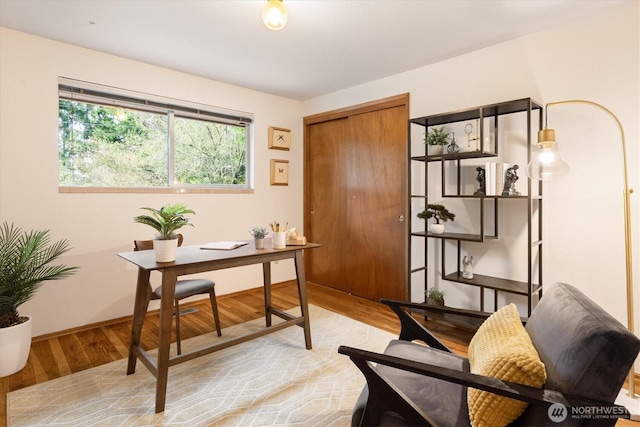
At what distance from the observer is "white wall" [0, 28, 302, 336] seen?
8.46 feet

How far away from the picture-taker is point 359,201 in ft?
13.0

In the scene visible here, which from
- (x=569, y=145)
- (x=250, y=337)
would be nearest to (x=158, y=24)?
(x=250, y=337)

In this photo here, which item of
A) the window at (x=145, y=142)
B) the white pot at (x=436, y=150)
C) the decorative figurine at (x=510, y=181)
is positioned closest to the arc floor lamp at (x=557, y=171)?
the decorative figurine at (x=510, y=181)

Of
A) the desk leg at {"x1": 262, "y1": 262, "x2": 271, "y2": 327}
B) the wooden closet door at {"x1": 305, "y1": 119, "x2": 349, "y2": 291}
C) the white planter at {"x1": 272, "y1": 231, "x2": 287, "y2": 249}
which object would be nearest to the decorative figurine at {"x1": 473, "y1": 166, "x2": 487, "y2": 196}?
the white planter at {"x1": 272, "y1": 231, "x2": 287, "y2": 249}

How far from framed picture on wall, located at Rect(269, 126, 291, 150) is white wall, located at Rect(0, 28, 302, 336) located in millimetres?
655

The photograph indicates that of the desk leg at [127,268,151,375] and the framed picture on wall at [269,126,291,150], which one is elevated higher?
the framed picture on wall at [269,126,291,150]

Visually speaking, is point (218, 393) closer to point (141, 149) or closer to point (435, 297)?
point (435, 297)

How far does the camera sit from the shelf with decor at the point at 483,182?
2516mm

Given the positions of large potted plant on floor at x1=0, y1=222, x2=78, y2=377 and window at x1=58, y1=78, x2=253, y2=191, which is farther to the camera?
window at x1=58, y1=78, x2=253, y2=191

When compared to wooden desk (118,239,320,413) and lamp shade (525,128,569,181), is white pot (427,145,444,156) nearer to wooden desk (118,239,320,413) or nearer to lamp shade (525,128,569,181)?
lamp shade (525,128,569,181)

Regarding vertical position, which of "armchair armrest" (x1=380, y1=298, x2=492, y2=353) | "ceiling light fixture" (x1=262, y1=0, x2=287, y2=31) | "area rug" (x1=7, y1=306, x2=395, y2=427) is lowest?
"area rug" (x1=7, y1=306, x2=395, y2=427)

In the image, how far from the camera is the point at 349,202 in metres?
4.07

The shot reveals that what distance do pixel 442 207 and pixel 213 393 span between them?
7.35ft

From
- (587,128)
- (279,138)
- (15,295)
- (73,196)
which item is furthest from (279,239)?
(587,128)
